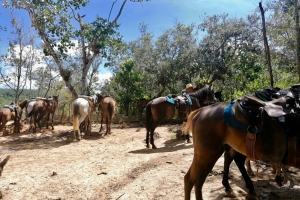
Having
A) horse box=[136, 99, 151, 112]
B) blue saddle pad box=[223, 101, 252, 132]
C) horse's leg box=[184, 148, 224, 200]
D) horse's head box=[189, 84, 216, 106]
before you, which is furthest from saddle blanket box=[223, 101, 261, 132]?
horse box=[136, 99, 151, 112]

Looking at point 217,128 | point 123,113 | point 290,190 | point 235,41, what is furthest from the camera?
point 123,113

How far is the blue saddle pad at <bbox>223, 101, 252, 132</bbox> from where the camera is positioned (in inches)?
101

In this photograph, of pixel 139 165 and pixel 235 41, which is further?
pixel 235 41

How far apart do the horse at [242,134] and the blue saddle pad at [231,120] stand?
0.12ft

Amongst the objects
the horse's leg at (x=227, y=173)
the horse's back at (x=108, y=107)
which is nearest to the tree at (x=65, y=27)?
the horse's back at (x=108, y=107)

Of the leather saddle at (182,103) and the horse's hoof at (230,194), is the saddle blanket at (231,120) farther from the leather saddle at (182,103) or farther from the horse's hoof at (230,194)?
the leather saddle at (182,103)

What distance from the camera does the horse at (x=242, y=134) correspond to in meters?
2.39

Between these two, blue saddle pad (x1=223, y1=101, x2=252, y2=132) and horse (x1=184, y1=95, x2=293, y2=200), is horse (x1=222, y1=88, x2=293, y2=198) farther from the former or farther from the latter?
blue saddle pad (x1=223, y1=101, x2=252, y2=132)

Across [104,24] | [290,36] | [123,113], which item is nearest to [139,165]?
[104,24]

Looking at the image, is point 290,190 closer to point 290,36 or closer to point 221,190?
point 221,190

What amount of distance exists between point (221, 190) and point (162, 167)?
1.46m

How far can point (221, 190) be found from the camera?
12.1 ft

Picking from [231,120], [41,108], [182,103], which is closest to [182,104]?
[182,103]

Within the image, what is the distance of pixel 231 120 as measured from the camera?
265 cm
